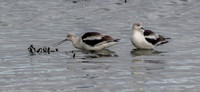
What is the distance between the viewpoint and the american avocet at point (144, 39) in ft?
76.3

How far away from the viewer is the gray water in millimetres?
16453

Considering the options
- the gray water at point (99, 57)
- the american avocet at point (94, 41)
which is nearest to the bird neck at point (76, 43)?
the american avocet at point (94, 41)

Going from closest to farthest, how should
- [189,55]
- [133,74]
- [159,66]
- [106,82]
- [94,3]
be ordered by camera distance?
1. [106,82]
2. [133,74]
3. [159,66]
4. [189,55]
5. [94,3]

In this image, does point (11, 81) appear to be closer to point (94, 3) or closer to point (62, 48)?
point (62, 48)

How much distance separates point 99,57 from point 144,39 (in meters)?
2.64

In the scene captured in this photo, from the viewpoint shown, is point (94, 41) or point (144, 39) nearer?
point (94, 41)

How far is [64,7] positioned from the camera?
35.4m

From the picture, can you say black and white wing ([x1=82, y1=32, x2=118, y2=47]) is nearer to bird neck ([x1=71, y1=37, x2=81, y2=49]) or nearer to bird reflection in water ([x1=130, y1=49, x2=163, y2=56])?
bird neck ([x1=71, y1=37, x2=81, y2=49])

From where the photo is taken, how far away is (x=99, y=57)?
2142cm

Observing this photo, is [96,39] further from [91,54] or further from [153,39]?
[153,39]

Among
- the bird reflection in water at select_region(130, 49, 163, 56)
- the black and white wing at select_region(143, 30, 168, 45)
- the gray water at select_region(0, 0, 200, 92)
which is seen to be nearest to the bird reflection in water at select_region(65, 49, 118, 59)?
the gray water at select_region(0, 0, 200, 92)

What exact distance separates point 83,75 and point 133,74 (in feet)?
4.66

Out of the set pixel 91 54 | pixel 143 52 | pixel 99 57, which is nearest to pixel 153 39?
pixel 143 52

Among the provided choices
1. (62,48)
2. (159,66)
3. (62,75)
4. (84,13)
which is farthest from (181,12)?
(62,75)
